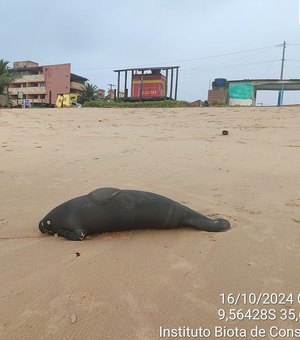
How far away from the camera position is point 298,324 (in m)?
1.81

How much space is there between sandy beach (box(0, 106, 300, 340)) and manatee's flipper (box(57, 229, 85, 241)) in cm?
4

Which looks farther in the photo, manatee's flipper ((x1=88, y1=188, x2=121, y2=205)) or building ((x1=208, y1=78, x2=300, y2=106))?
building ((x1=208, y1=78, x2=300, y2=106))

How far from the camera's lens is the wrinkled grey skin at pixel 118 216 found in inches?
116

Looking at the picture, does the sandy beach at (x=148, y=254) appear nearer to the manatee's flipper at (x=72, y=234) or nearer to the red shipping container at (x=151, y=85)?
the manatee's flipper at (x=72, y=234)

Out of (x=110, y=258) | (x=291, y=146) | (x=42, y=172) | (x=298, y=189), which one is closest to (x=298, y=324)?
(x=110, y=258)

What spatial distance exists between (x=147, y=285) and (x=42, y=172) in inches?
141

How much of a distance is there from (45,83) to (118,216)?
55.9m

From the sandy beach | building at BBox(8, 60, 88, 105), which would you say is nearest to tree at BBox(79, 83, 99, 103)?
building at BBox(8, 60, 88, 105)

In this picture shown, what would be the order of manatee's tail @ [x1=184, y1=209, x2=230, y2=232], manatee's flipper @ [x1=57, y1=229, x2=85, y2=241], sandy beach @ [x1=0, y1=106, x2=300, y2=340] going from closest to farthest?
sandy beach @ [x1=0, y1=106, x2=300, y2=340]
manatee's flipper @ [x1=57, y1=229, x2=85, y2=241]
manatee's tail @ [x1=184, y1=209, x2=230, y2=232]

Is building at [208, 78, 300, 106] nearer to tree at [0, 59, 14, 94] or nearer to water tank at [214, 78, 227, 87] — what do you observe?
water tank at [214, 78, 227, 87]

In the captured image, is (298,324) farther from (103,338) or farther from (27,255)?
(27,255)

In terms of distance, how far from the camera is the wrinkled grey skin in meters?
2.95

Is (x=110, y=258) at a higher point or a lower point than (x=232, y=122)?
lower

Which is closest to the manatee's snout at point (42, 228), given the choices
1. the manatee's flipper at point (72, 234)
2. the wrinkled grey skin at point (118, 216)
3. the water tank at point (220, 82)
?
the wrinkled grey skin at point (118, 216)
